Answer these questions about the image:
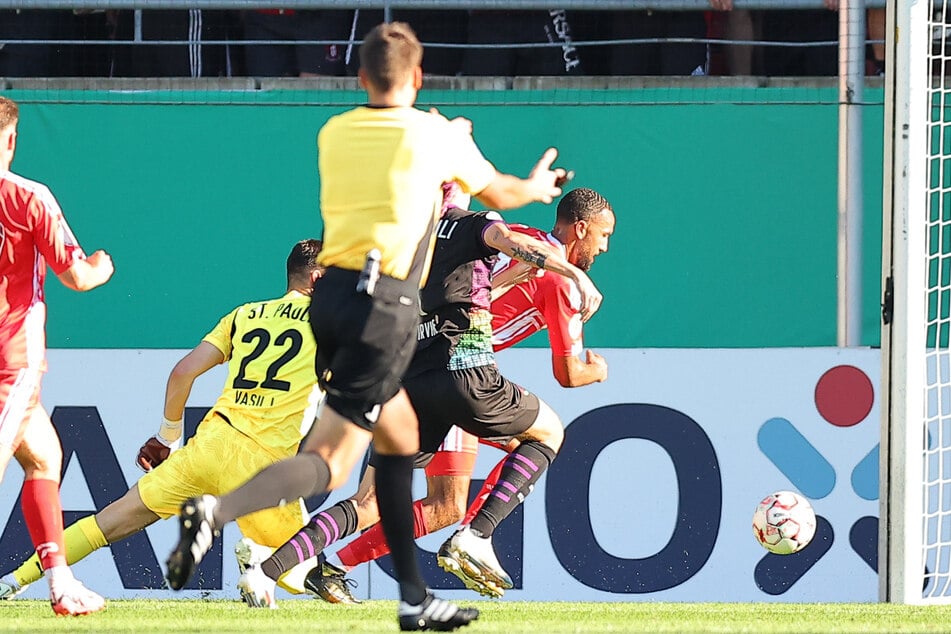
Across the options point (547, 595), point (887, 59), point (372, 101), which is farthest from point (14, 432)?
point (887, 59)

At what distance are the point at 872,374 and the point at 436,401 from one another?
10.00 ft

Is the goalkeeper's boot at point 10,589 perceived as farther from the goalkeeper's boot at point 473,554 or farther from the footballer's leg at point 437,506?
the goalkeeper's boot at point 473,554

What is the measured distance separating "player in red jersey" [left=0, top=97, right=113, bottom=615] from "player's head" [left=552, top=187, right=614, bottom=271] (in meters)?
2.07

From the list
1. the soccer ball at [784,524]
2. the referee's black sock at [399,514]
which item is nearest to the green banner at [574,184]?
the soccer ball at [784,524]

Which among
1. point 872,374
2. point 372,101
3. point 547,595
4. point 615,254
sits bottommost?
point 547,595

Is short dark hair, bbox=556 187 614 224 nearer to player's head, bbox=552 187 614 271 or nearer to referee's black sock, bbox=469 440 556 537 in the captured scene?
player's head, bbox=552 187 614 271

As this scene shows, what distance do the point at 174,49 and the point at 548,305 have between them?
4595 millimetres

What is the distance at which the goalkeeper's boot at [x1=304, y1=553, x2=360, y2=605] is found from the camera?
681 cm

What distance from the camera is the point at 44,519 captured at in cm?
611

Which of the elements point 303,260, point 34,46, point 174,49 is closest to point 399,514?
point 303,260

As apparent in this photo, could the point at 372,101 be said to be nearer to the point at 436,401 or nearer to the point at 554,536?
the point at 436,401

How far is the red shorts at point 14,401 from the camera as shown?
582 centimetres

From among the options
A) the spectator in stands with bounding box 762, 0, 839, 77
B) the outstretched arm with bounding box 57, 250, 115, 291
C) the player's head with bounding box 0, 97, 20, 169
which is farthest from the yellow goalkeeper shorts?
the spectator in stands with bounding box 762, 0, 839, 77

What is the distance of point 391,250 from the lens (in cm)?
486
